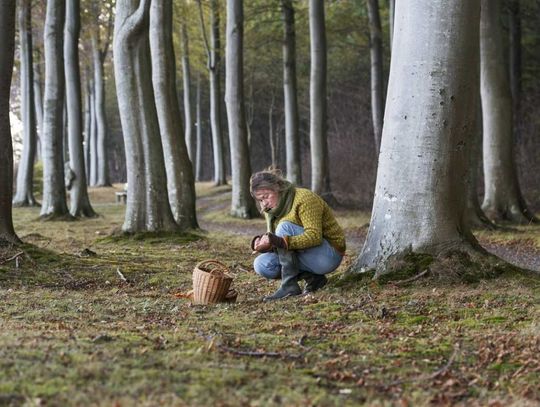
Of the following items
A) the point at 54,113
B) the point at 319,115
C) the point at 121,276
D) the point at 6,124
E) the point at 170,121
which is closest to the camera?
the point at 121,276

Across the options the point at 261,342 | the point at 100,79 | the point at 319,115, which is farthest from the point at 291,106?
the point at 261,342

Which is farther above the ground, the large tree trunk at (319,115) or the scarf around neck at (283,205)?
the large tree trunk at (319,115)

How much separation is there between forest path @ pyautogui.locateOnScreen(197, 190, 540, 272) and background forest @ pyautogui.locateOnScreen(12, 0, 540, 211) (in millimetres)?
5181

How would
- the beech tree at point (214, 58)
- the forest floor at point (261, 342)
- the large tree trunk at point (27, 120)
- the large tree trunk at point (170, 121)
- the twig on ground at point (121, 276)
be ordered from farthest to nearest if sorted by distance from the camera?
the beech tree at point (214, 58)
the large tree trunk at point (27, 120)
the large tree trunk at point (170, 121)
the twig on ground at point (121, 276)
the forest floor at point (261, 342)

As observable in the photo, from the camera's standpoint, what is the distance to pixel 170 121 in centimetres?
1563

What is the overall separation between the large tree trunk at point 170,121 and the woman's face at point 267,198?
29.5 ft

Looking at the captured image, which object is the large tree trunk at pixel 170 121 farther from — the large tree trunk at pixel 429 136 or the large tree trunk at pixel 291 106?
the large tree trunk at pixel 429 136

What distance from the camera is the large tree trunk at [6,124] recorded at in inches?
396

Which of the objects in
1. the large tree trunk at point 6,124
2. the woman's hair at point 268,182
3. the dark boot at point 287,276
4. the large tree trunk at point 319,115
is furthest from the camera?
the large tree trunk at point 319,115

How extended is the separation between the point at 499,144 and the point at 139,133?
7.61m

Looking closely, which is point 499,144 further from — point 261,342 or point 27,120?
point 27,120

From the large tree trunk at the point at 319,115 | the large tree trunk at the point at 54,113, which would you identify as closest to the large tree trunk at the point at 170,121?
the large tree trunk at the point at 54,113

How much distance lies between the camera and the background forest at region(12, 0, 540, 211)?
26.2 m

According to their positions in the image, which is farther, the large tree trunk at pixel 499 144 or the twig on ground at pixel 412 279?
the large tree trunk at pixel 499 144
